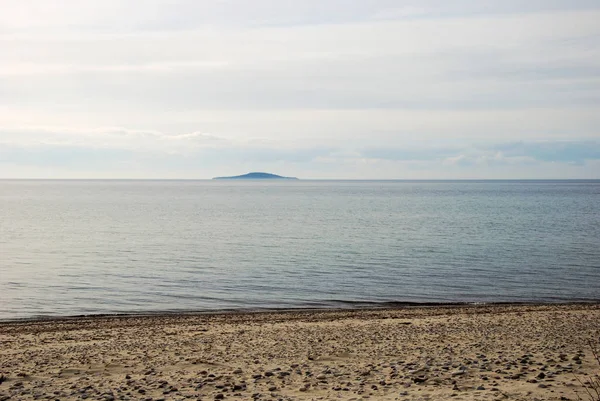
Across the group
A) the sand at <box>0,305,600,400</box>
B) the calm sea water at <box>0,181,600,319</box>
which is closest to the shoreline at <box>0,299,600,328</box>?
the calm sea water at <box>0,181,600,319</box>

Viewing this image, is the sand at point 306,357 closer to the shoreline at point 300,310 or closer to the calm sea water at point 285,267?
the shoreline at point 300,310

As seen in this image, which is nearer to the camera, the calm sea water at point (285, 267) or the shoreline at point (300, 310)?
the shoreline at point (300, 310)

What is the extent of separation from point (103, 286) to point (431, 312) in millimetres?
18287

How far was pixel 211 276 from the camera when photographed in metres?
36.3

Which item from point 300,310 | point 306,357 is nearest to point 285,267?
point 300,310

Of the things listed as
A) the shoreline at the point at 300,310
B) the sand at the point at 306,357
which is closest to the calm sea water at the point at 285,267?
the shoreline at the point at 300,310

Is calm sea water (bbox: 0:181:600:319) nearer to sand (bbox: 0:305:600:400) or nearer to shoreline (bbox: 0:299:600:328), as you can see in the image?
shoreline (bbox: 0:299:600:328)

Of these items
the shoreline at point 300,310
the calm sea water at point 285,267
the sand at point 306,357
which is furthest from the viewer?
the calm sea water at point 285,267

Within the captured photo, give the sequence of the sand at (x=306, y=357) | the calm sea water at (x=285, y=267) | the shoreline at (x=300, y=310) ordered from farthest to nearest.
Result: the calm sea water at (x=285, y=267) < the shoreline at (x=300, y=310) < the sand at (x=306, y=357)

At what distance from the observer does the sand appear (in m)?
12.6

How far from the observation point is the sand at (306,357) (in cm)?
1261

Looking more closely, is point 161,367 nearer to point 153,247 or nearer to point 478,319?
point 478,319

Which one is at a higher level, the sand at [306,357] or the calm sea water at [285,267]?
the sand at [306,357]

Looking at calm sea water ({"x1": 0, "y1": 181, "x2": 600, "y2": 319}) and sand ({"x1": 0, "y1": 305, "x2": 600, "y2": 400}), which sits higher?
sand ({"x1": 0, "y1": 305, "x2": 600, "y2": 400})
